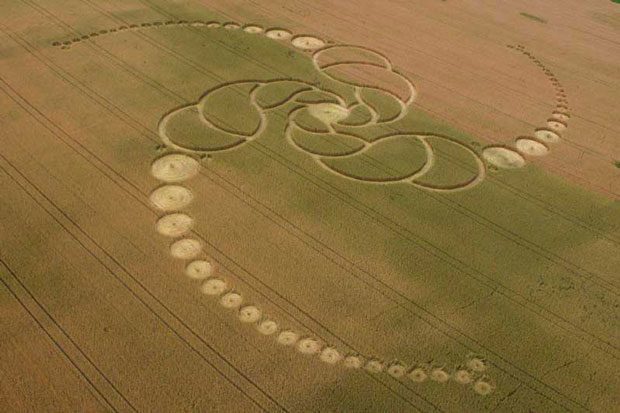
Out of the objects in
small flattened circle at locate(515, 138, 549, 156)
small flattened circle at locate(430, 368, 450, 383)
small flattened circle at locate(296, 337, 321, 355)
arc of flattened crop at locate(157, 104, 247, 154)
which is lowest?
small flattened circle at locate(296, 337, 321, 355)

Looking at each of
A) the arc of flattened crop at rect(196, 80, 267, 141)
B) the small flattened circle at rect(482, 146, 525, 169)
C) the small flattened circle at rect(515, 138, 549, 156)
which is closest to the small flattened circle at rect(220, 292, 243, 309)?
the arc of flattened crop at rect(196, 80, 267, 141)

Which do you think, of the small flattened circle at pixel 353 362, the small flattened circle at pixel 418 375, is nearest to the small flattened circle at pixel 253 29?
the small flattened circle at pixel 353 362

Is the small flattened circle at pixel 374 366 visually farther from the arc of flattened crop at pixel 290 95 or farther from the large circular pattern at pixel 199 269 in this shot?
the arc of flattened crop at pixel 290 95

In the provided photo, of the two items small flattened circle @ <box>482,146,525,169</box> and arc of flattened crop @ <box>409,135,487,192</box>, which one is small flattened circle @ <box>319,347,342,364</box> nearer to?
arc of flattened crop @ <box>409,135,487,192</box>

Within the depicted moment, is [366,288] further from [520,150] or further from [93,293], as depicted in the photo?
[520,150]

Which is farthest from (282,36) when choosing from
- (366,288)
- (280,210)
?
(366,288)

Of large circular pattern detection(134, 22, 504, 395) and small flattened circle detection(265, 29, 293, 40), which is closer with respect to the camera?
large circular pattern detection(134, 22, 504, 395)

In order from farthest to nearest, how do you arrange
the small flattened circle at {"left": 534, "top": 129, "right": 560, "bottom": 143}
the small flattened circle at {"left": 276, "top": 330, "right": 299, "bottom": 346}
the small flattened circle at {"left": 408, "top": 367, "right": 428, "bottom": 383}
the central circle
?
the small flattened circle at {"left": 534, "top": 129, "right": 560, "bottom": 143}
the central circle
the small flattened circle at {"left": 276, "top": 330, "right": 299, "bottom": 346}
the small flattened circle at {"left": 408, "top": 367, "right": 428, "bottom": 383}
